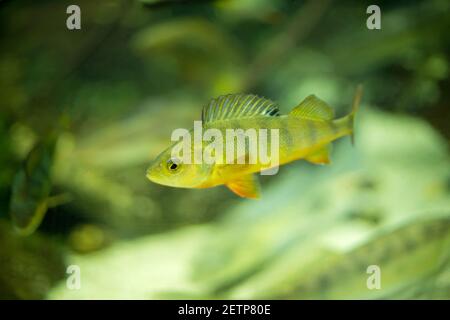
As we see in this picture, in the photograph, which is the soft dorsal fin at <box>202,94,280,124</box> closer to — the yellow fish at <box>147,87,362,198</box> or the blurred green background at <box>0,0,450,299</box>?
the yellow fish at <box>147,87,362,198</box>

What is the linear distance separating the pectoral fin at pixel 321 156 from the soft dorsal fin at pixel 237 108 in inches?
7.4

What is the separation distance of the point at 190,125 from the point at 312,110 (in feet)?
2.03

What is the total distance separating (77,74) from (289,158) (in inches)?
43.1

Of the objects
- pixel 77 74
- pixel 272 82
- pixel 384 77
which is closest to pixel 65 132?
pixel 77 74

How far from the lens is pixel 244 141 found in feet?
3.60

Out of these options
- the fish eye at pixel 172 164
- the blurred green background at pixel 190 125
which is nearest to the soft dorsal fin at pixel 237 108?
the fish eye at pixel 172 164

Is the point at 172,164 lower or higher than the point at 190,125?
lower

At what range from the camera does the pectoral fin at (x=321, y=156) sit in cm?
121

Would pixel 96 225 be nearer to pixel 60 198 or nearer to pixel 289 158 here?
pixel 60 198

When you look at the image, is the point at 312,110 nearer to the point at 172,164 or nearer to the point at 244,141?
the point at 244,141

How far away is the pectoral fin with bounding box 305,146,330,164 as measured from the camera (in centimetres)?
121

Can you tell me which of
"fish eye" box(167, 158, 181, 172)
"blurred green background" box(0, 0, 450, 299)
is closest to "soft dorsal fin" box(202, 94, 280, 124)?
"fish eye" box(167, 158, 181, 172)

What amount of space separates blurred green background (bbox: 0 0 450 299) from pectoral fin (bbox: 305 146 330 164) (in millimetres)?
409

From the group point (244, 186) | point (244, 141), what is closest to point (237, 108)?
point (244, 141)
